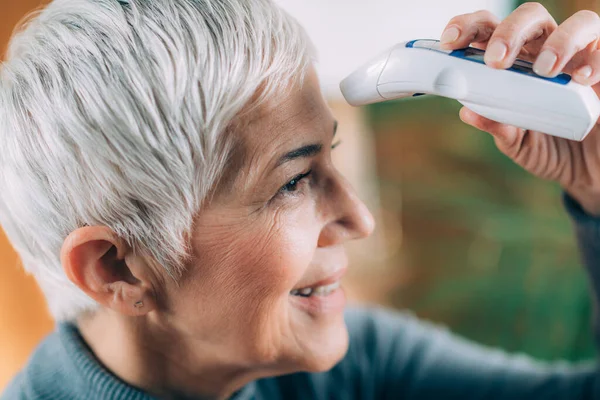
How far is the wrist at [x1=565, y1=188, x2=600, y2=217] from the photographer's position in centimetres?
88

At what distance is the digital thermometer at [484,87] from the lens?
575 millimetres

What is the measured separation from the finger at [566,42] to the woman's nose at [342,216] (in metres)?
0.29

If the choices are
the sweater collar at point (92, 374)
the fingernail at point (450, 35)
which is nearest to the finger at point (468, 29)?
the fingernail at point (450, 35)

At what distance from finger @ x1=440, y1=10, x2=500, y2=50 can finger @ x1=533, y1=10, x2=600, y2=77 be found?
0.08 metres

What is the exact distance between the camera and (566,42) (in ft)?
2.10

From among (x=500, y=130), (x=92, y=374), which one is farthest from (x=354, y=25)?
(x=92, y=374)

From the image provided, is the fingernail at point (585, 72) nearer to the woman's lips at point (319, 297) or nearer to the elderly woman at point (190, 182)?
the elderly woman at point (190, 182)

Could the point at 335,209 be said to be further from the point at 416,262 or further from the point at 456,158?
the point at 416,262

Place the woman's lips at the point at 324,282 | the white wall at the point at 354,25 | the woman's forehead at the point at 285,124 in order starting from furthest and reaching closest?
the white wall at the point at 354,25 → the woman's lips at the point at 324,282 → the woman's forehead at the point at 285,124

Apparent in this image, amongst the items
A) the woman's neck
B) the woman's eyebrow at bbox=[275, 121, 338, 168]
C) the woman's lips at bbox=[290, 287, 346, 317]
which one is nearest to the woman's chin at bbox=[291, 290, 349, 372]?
the woman's lips at bbox=[290, 287, 346, 317]

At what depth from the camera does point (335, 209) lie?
79 centimetres

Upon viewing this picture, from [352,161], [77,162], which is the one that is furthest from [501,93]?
[352,161]

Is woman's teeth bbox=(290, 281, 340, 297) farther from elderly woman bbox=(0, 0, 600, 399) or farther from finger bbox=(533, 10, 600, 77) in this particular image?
finger bbox=(533, 10, 600, 77)

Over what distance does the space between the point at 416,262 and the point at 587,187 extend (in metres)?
0.92
